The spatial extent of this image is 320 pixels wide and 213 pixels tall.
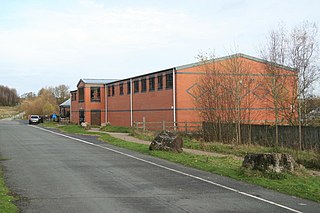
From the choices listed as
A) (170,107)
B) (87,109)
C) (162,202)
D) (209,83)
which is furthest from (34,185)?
(87,109)

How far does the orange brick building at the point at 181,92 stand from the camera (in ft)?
95.0

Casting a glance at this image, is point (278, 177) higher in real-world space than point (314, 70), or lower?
lower

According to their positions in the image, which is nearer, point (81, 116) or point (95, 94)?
point (95, 94)

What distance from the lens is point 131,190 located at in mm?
10781

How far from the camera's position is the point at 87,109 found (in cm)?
5925

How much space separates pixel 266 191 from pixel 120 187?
3.70m

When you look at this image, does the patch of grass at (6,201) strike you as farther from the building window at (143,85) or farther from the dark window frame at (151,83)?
the building window at (143,85)

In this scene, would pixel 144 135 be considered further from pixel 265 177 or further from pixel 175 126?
pixel 265 177

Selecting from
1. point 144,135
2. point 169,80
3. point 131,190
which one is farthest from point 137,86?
point 131,190

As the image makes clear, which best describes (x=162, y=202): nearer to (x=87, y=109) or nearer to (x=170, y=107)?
(x=170, y=107)

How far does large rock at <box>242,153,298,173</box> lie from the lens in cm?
1292

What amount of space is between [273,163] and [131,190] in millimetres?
4670

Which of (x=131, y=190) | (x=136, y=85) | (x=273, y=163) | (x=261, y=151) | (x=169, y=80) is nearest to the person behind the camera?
(x=131, y=190)

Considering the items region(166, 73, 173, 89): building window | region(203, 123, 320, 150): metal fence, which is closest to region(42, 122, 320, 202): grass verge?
region(203, 123, 320, 150): metal fence
